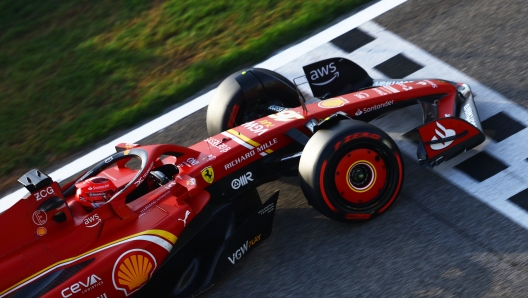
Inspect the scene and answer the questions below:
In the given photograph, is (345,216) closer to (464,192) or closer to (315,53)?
(464,192)

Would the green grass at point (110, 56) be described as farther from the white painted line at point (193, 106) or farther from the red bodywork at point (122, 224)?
the red bodywork at point (122, 224)

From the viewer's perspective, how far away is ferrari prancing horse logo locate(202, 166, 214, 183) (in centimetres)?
570

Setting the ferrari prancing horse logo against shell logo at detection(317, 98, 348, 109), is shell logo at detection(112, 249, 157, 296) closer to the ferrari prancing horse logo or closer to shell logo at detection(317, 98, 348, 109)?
the ferrari prancing horse logo

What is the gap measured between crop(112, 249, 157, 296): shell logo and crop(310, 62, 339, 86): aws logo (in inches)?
94.6

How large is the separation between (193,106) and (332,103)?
216 cm

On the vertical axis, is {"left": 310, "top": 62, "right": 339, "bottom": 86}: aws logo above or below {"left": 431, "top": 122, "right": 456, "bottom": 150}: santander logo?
above

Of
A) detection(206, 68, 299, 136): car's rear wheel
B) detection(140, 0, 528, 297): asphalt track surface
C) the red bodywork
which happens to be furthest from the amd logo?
detection(206, 68, 299, 136): car's rear wheel

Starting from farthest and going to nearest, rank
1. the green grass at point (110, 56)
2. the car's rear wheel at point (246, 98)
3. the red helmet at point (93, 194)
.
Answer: the green grass at point (110, 56) < the car's rear wheel at point (246, 98) < the red helmet at point (93, 194)

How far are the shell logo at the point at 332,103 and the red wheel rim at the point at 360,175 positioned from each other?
0.70 metres

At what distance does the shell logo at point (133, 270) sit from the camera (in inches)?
203

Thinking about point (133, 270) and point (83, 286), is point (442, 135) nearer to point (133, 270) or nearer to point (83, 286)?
point (133, 270)

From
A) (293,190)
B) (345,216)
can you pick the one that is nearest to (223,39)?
(293,190)

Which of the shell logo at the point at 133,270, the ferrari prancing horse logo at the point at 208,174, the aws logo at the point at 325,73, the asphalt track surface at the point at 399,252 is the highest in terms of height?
the aws logo at the point at 325,73

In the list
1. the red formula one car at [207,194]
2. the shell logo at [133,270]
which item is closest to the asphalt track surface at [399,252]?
the red formula one car at [207,194]
